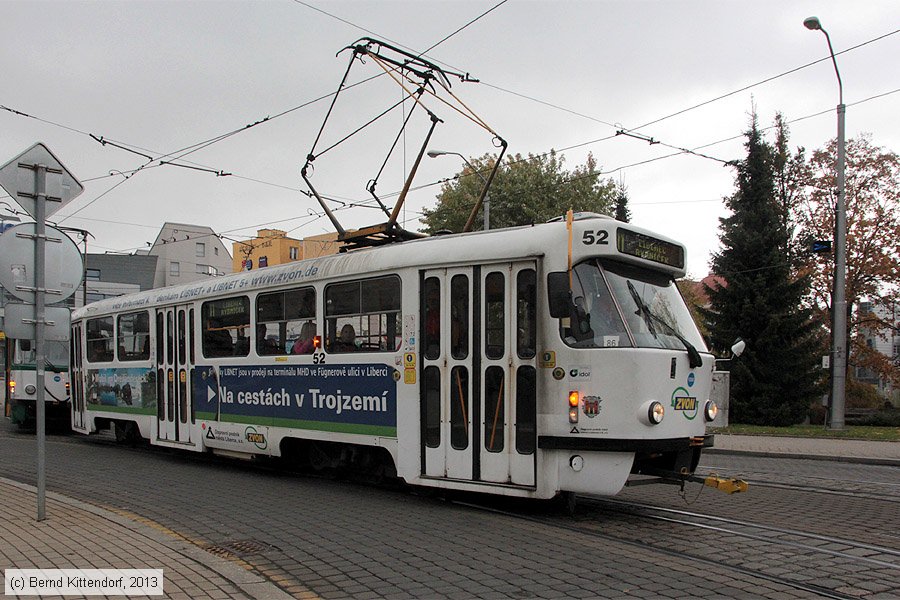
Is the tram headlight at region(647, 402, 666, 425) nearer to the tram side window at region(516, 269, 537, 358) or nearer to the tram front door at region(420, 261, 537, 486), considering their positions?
the tram front door at region(420, 261, 537, 486)

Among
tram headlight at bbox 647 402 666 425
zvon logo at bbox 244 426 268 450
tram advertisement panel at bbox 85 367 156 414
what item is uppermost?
tram headlight at bbox 647 402 666 425

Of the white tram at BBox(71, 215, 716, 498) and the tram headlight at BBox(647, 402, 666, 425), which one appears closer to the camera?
the tram headlight at BBox(647, 402, 666, 425)

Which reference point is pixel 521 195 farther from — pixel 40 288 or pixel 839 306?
pixel 40 288

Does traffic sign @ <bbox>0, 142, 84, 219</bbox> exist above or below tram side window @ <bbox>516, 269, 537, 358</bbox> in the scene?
above

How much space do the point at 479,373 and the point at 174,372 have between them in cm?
679

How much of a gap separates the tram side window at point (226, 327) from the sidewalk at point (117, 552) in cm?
396

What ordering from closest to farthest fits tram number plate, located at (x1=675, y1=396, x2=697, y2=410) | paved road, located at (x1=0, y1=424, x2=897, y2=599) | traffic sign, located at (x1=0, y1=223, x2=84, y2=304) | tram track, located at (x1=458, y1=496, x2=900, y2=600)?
paved road, located at (x1=0, y1=424, x2=897, y2=599) < tram track, located at (x1=458, y1=496, x2=900, y2=600) < traffic sign, located at (x1=0, y1=223, x2=84, y2=304) < tram number plate, located at (x1=675, y1=396, x2=697, y2=410)

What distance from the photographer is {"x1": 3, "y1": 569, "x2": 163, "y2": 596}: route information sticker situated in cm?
520

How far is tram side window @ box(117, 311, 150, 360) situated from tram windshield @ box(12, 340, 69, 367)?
6.77m

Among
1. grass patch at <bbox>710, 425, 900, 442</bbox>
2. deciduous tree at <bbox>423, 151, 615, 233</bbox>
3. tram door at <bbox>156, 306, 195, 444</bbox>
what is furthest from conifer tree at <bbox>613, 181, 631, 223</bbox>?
tram door at <bbox>156, 306, 195, 444</bbox>

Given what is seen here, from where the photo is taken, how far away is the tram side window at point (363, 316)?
9273mm

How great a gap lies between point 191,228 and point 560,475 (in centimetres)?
6784

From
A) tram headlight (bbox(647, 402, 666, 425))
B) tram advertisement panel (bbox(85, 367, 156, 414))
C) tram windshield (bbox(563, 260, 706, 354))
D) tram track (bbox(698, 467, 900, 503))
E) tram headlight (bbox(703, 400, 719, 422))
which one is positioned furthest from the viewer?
tram advertisement panel (bbox(85, 367, 156, 414))

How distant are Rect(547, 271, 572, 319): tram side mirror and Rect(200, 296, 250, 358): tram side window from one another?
5.47 meters
